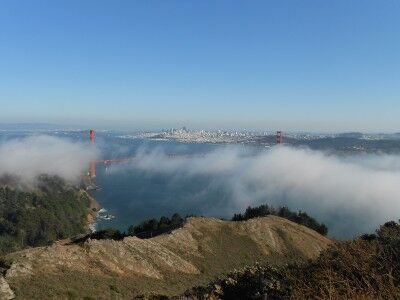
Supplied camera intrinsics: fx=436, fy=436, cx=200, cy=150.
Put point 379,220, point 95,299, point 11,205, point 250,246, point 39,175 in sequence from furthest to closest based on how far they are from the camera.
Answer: point 39,175
point 379,220
point 11,205
point 250,246
point 95,299

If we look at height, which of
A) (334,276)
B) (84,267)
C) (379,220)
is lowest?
(379,220)

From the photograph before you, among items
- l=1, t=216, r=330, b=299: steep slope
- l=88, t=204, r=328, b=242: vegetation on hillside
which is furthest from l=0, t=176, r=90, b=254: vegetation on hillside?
l=1, t=216, r=330, b=299: steep slope

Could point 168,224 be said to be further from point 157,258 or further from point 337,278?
point 337,278

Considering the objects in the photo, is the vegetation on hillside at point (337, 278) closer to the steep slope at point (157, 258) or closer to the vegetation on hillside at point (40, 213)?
the steep slope at point (157, 258)

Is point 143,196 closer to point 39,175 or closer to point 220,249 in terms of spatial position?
point 39,175

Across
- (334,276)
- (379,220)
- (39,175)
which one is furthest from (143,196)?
(334,276)
